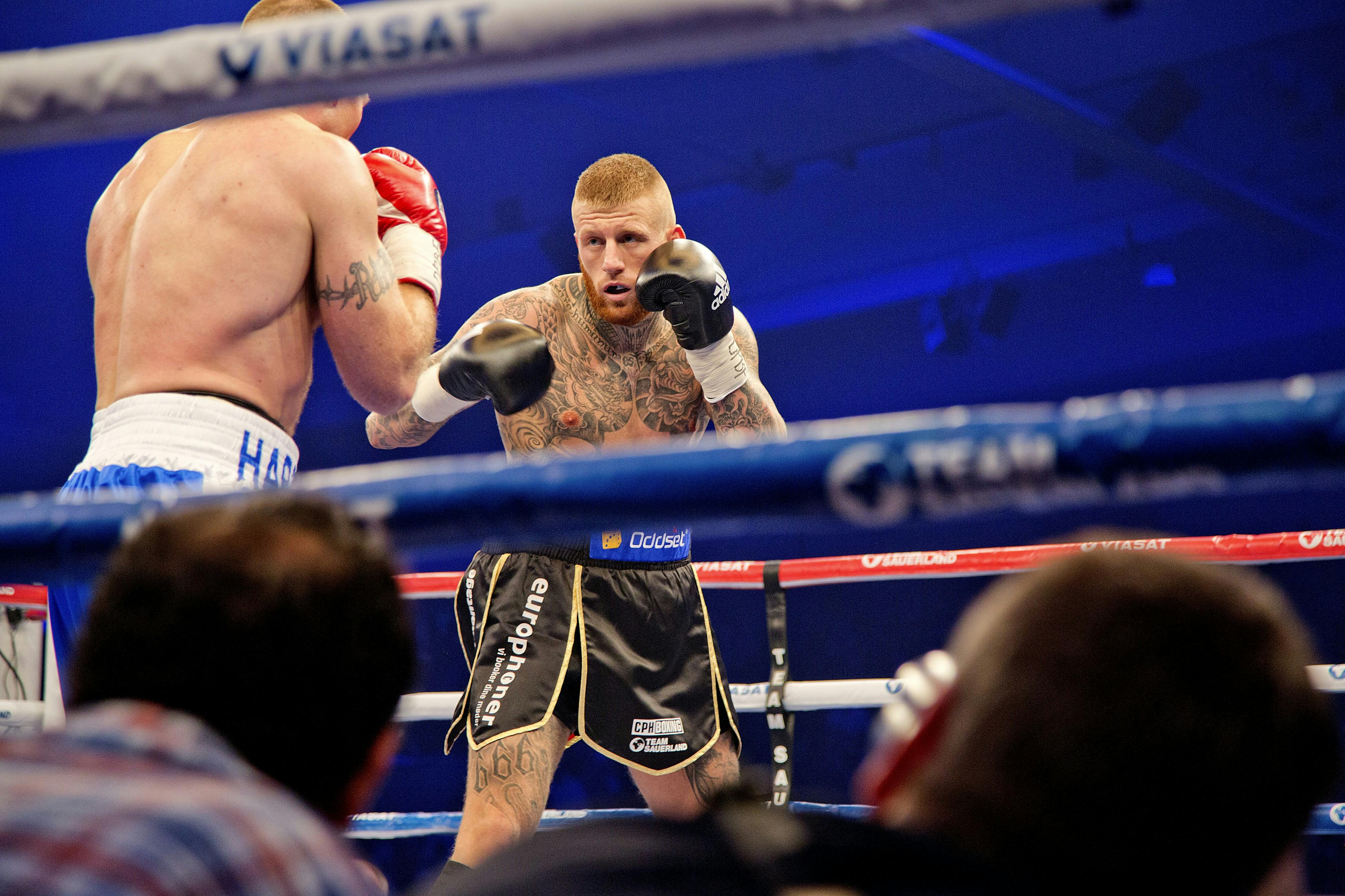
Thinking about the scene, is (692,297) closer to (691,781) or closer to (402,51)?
(691,781)

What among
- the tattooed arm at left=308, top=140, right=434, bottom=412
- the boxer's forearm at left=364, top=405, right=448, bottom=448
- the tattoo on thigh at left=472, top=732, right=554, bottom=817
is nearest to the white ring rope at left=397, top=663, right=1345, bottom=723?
the tattoo on thigh at left=472, top=732, right=554, bottom=817

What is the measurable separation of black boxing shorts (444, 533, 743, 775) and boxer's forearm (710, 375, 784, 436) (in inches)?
12.3

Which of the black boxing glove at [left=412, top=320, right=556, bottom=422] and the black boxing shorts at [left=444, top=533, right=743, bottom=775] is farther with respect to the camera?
the black boxing shorts at [left=444, top=533, right=743, bottom=775]

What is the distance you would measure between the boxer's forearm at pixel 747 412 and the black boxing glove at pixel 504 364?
73 cm

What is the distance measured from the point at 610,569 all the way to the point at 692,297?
0.58 m

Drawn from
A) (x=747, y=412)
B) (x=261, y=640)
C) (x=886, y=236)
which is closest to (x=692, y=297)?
(x=747, y=412)

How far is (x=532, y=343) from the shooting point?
1501mm

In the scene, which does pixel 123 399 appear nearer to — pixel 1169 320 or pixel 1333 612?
pixel 1333 612

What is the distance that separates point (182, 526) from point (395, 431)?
1754 millimetres

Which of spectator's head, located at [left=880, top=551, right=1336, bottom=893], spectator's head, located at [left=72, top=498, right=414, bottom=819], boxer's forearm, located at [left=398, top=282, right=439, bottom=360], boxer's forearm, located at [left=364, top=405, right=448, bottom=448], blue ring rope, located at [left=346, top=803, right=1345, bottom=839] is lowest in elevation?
blue ring rope, located at [left=346, top=803, right=1345, bottom=839]

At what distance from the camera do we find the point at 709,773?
85.7 inches

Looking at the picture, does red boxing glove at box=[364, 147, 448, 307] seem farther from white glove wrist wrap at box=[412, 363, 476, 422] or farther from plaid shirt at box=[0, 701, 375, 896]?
plaid shirt at box=[0, 701, 375, 896]

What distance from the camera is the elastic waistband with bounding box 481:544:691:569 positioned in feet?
7.22

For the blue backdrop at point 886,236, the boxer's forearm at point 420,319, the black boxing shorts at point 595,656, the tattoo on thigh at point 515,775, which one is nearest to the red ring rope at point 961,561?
the black boxing shorts at point 595,656
